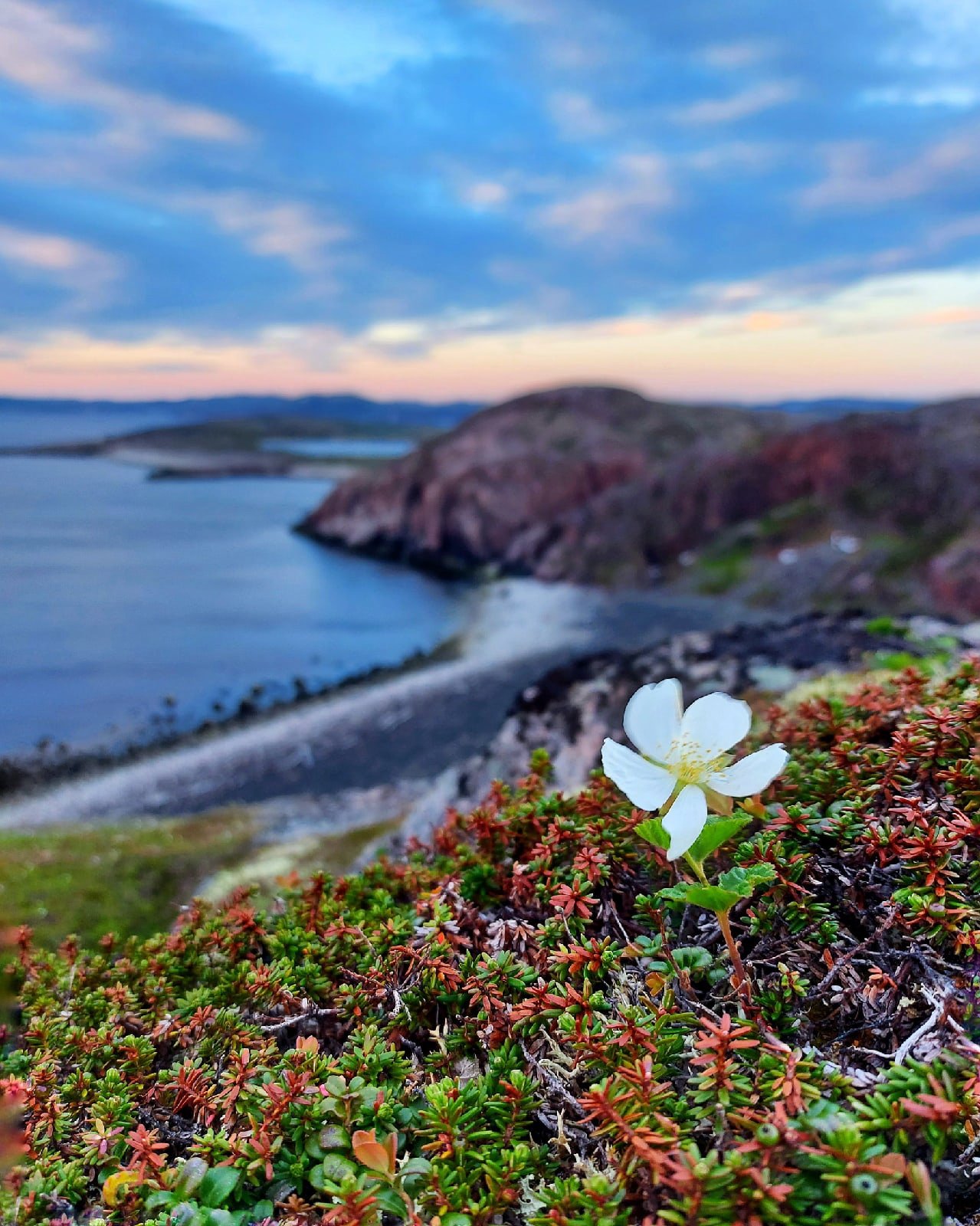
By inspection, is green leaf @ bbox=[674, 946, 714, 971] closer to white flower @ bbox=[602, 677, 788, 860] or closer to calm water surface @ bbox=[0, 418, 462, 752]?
white flower @ bbox=[602, 677, 788, 860]

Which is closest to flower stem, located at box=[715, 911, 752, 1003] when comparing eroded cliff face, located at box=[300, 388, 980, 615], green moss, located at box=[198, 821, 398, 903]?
green moss, located at box=[198, 821, 398, 903]

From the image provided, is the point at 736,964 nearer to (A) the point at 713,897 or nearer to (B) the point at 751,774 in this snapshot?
(A) the point at 713,897

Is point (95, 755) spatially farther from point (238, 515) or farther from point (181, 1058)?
point (238, 515)

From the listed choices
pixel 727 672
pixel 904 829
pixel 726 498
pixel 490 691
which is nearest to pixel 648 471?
pixel 726 498

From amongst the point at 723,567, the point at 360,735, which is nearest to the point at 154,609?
the point at 360,735

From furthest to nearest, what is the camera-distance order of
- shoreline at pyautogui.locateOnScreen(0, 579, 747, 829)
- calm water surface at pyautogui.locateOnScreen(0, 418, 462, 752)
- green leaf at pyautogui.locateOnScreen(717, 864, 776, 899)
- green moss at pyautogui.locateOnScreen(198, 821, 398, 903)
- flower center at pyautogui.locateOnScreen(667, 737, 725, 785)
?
1. calm water surface at pyautogui.locateOnScreen(0, 418, 462, 752)
2. shoreline at pyautogui.locateOnScreen(0, 579, 747, 829)
3. green moss at pyautogui.locateOnScreen(198, 821, 398, 903)
4. flower center at pyautogui.locateOnScreen(667, 737, 725, 785)
5. green leaf at pyautogui.locateOnScreen(717, 864, 776, 899)

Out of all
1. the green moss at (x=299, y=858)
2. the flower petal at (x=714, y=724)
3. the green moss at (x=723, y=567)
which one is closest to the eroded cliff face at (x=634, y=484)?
the green moss at (x=723, y=567)

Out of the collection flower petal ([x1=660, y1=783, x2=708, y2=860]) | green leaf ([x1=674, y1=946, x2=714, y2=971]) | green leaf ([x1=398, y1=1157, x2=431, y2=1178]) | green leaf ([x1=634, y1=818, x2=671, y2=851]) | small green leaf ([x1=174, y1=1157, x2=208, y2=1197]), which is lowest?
small green leaf ([x1=174, y1=1157, x2=208, y2=1197])
